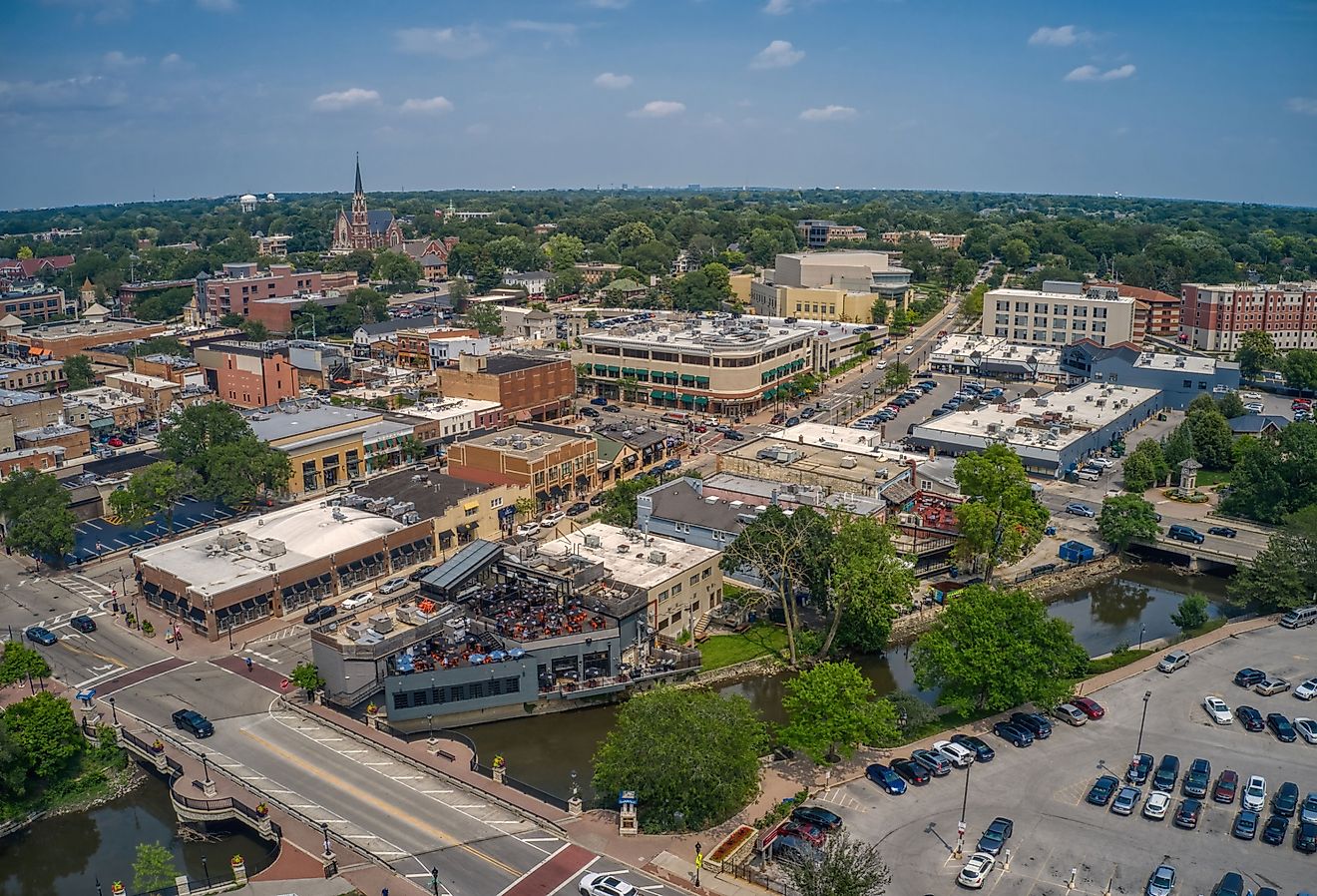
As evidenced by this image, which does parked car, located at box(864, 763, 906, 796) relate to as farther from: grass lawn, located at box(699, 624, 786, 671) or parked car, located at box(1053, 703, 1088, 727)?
grass lawn, located at box(699, 624, 786, 671)

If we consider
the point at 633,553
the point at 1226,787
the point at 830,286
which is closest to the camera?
the point at 1226,787

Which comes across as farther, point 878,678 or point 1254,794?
point 878,678

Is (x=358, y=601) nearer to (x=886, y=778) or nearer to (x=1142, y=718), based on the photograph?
(x=886, y=778)

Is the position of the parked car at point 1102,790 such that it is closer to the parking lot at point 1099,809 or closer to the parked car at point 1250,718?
the parking lot at point 1099,809

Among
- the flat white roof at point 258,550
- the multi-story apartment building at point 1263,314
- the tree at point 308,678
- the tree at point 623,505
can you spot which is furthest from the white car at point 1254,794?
the multi-story apartment building at point 1263,314

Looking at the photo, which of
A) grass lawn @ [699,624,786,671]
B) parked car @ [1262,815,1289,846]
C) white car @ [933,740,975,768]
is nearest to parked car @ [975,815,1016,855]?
white car @ [933,740,975,768]

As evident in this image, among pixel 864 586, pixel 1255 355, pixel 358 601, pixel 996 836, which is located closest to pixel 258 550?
pixel 358 601
